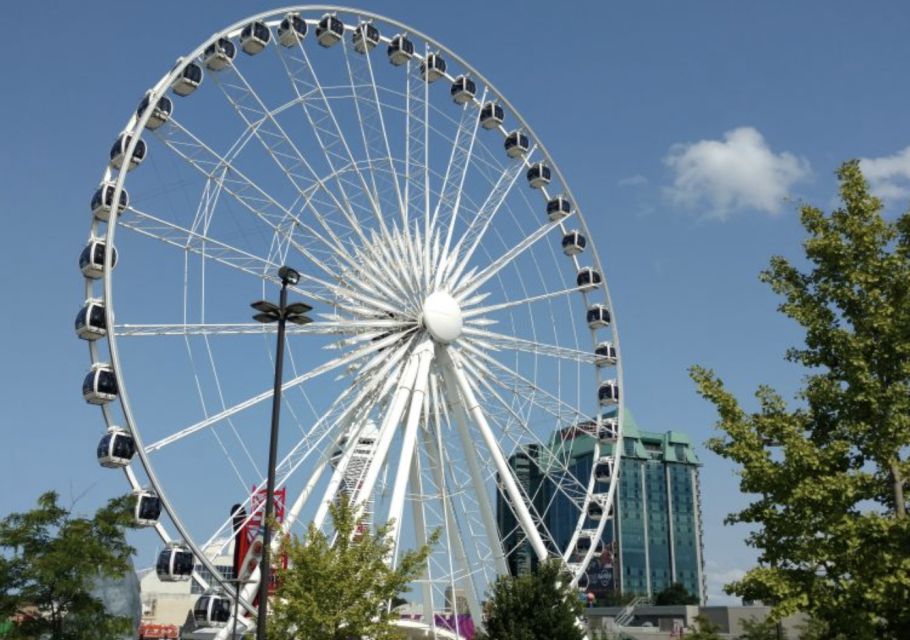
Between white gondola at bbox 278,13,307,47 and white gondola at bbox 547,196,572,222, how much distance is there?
13.0 meters

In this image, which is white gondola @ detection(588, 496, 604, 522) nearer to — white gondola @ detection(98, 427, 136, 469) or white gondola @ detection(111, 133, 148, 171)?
white gondola @ detection(98, 427, 136, 469)

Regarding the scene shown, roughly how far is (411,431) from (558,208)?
13993mm

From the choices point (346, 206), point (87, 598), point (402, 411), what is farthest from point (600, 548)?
point (87, 598)

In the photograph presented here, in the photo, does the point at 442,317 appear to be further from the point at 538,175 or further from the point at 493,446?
the point at 538,175

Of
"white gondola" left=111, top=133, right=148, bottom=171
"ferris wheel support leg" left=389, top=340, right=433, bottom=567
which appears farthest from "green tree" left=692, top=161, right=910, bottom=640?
"white gondola" left=111, top=133, right=148, bottom=171

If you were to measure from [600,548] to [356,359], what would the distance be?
1379cm

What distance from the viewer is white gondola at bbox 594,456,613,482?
39750 mm

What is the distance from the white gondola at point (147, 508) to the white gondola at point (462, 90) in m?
21.5

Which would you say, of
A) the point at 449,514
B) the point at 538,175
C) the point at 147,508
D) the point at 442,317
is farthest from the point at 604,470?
the point at 147,508

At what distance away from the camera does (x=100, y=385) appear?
27.7 meters

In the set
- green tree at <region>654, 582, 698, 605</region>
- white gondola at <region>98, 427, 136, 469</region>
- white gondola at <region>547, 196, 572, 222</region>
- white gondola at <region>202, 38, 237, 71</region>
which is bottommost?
green tree at <region>654, 582, 698, 605</region>

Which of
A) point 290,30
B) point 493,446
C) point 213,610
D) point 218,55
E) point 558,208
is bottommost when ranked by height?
point 213,610

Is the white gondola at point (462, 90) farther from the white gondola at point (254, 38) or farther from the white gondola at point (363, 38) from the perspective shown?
the white gondola at point (254, 38)

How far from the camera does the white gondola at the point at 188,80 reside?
32.0m
